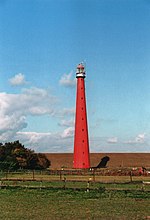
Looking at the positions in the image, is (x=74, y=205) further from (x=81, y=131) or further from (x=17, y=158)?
(x=17, y=158)

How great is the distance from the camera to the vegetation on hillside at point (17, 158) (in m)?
73.7

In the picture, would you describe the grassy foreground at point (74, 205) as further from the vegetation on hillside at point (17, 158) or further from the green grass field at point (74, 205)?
the vegetation on hillside at point (17, 158)

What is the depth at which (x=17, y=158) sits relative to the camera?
3024 inches

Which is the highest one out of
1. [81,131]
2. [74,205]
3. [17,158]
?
[81,131]

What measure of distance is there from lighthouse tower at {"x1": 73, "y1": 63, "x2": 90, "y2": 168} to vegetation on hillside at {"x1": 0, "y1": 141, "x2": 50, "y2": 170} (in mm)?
13033

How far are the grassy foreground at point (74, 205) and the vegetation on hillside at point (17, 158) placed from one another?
1563 inches

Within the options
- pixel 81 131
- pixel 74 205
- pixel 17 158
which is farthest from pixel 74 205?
pixel 17 158

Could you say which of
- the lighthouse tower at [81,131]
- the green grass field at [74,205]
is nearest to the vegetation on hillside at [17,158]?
the lighthouse tower at [81,131]

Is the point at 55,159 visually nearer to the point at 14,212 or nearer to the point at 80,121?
the point at 80,121

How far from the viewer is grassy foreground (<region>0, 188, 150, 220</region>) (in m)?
20.4

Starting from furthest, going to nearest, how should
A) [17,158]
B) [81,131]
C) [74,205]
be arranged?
[17,158] < [81,131] < [74,205]

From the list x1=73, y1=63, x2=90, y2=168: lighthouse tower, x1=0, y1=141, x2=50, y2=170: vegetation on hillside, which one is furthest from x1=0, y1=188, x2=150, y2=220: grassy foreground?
x1=0, y1=141, x2=50, y2=170: vegetation on hillside

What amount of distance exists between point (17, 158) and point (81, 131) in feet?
53.5

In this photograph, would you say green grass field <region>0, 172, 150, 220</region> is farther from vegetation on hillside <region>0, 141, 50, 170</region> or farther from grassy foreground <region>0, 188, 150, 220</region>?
vegetation on hillside <region>0, 141, 50, 170</region>
